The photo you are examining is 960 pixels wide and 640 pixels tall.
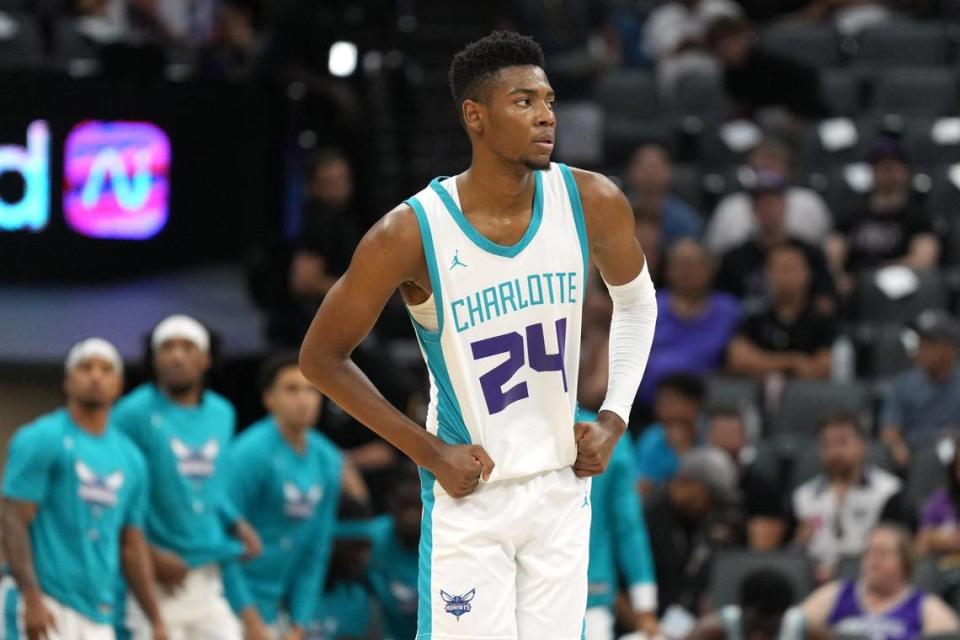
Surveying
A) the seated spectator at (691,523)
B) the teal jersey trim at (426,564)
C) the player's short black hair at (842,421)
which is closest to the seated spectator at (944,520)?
the player's short black hair at (842,421)

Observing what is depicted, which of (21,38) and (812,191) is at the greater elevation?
(21,38)

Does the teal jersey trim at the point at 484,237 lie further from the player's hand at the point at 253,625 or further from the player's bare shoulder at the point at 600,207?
the player's hand at the point at 253,625

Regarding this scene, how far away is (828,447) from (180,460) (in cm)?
321

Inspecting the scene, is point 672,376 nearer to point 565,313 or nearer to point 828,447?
point 828,447

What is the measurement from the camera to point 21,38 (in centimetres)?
1180

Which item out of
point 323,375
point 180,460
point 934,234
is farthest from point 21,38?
point 323,375

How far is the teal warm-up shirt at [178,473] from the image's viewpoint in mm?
8125

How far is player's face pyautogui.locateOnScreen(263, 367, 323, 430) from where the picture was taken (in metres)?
8.38

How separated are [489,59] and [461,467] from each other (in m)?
0.98

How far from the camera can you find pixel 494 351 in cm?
441

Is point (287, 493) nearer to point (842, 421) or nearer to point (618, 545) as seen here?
point (618, 545)

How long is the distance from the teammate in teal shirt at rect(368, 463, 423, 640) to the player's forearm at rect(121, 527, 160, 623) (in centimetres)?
134

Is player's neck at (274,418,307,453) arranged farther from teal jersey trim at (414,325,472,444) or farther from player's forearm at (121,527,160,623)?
teal jersey trim at (414,325,472,444)

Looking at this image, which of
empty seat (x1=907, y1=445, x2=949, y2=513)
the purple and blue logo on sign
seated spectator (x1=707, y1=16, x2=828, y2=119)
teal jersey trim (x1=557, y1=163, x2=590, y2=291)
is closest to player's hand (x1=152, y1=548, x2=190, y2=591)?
the purple and blue logo on sign
